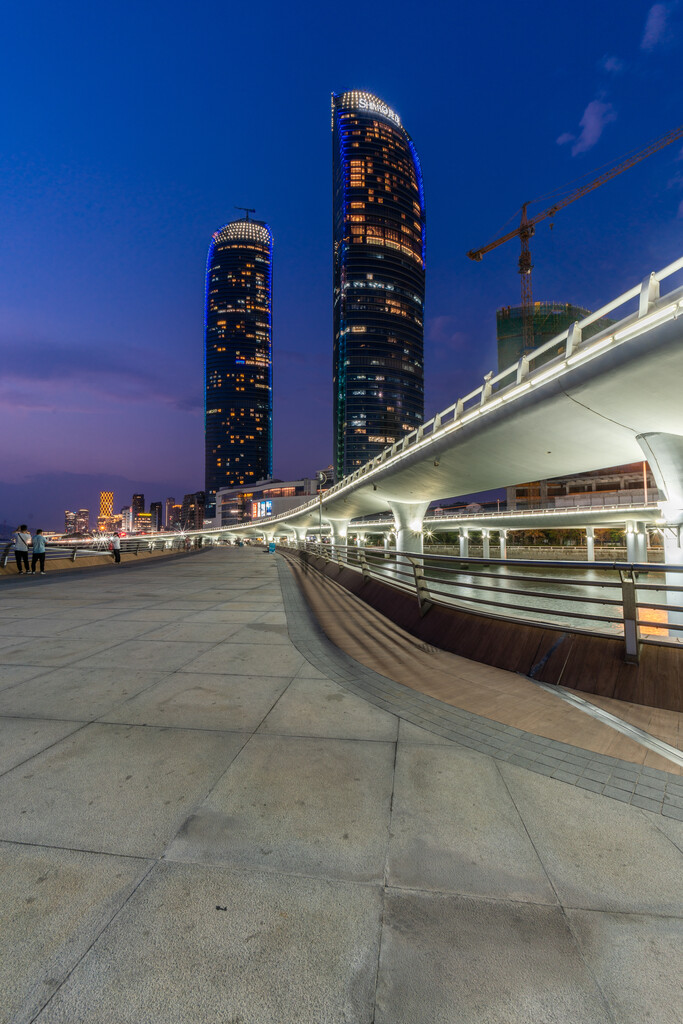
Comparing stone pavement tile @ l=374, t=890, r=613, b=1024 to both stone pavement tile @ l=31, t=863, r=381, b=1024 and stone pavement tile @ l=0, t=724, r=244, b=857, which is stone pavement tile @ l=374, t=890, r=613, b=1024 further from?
stone pavement tile @ l=0, t=724, r=244, b=857

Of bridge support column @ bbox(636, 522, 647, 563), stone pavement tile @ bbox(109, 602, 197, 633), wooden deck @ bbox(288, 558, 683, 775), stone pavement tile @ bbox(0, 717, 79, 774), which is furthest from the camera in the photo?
bridge support column @ bbox(636, 522, 647, 563)

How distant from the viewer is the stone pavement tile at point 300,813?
2398mm

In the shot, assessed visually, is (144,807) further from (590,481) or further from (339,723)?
(590,481)

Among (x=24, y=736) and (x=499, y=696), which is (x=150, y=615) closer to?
(x=24, y=736)

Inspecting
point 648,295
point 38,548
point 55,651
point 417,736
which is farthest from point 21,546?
point 648,295

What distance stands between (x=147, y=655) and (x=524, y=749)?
17.0ft

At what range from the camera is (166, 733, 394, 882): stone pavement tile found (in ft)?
7.87

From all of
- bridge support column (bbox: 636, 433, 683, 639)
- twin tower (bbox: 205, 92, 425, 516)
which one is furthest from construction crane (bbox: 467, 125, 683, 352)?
bridge support column (bbox: 636, 433, 683, 639)

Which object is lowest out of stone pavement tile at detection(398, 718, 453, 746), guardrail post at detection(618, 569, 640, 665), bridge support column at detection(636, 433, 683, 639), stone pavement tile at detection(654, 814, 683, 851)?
stone pavement tile at detection(654, 814, 683, 851)

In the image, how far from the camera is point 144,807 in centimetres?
286

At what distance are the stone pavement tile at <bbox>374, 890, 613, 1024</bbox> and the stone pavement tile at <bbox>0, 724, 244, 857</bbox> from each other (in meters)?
1.43

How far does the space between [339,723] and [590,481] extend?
142 metres

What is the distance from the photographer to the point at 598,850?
8.14 ft

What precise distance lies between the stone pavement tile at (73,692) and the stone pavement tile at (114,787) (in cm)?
59
